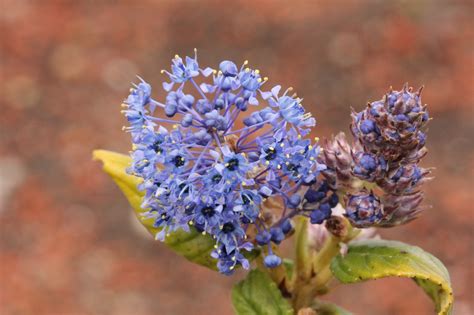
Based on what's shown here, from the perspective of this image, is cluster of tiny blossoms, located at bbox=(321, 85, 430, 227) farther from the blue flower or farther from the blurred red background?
the blurred red background

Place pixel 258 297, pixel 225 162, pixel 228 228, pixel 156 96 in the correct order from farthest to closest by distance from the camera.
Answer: pixel 156 96, pixel 258 297, pixel 228 228, pixel 225 162

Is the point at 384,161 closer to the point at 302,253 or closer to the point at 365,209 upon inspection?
the point at 365,209

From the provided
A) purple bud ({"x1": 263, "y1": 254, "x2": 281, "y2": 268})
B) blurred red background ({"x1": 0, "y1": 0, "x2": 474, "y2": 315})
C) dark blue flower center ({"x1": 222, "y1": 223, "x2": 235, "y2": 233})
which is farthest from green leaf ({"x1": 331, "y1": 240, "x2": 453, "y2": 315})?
blurred red background ({"x1": 0, "y1": 0, "x2": 474, "y2": 315})

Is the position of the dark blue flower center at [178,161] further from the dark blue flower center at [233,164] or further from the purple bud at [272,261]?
the purple bud at [272,261]

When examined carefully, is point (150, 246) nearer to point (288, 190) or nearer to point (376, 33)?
point (376, 33)

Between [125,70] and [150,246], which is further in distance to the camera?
[125,70]

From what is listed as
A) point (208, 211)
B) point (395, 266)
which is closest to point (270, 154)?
point (208, 211)

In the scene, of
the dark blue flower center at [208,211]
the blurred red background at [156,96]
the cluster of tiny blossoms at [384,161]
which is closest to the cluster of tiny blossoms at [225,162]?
the dark blue flower center at [208,211]

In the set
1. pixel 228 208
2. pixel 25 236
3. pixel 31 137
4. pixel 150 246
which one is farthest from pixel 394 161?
pixel 31 137
